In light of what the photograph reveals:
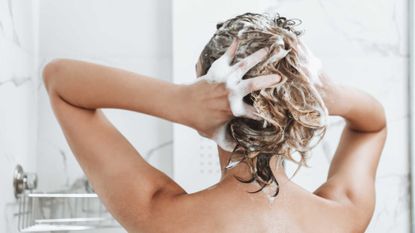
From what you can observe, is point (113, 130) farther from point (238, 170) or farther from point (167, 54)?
point (167, 54)

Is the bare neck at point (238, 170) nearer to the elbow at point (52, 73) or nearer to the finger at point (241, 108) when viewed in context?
the finger at point (241, 108)

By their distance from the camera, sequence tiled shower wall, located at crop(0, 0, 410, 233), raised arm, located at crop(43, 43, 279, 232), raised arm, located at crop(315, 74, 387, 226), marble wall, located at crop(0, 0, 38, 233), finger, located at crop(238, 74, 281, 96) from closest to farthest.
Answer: finger, located at crop(238, 74, 281, 96) < raised arm, located at crop(43, 43, 279, 232) < raised arm, located at crop(315, 74, 387, 226) < marble wall, located at crop(0, 0, 38, 233) < tiled shower wall, located at crop(0, 0, 410, 233)

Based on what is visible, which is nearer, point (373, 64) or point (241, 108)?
point (241, 108)

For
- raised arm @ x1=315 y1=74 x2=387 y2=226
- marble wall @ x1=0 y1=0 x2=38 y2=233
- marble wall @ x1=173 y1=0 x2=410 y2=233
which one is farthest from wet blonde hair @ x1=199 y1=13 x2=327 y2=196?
marble wall @ x1=173 y1=0 x2=410 y2=233

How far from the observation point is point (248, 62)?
40.7 inches

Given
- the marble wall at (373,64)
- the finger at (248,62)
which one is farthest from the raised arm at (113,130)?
the marble wall at (373,64)

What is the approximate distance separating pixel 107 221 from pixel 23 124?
37cm

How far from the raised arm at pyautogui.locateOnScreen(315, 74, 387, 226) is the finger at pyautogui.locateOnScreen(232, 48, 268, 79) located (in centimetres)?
27

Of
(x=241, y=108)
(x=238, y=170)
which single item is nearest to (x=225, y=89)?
(x=241, y=108)

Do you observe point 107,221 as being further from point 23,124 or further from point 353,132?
point 353,132

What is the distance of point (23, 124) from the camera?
1.67 m

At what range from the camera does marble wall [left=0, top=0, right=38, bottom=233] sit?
145 centimetres

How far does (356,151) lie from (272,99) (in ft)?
1.42

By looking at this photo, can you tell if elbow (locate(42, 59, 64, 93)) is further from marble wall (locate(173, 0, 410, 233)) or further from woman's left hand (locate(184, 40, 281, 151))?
marble wall (locate(173, 0, 410, 233))
